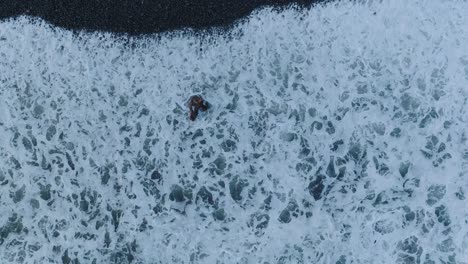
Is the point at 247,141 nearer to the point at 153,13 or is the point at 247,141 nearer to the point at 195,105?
the point at 195,105

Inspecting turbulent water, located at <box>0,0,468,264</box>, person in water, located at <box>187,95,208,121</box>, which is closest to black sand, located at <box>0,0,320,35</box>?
turbulent water, located at <box>0,0,468,264</box>

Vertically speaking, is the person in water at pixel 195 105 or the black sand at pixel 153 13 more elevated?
the black sand at pixel 153 13

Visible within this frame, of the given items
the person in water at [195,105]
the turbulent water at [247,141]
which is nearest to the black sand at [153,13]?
the turbulent water at [247,141]

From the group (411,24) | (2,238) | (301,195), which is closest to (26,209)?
(2,238)

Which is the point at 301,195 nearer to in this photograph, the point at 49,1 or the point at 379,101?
the point at 379,101

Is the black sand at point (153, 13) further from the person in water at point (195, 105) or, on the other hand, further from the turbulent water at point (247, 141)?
the person in water at point (195, 105)

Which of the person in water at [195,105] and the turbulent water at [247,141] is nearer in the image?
the turbulent water at [247,141]

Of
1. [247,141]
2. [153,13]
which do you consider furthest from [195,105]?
[153,13]

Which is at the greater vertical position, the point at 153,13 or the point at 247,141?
the point at 153,13
